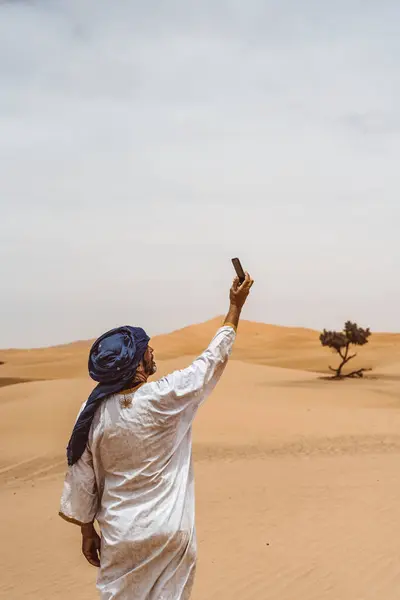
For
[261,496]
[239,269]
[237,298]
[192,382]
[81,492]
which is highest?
[239,269]

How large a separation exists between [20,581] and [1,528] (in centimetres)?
200

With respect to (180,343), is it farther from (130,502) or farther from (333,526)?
(130,502)

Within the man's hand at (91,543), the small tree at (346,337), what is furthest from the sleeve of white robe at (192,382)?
the small tree at (346,337)

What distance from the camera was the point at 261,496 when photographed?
33.0 feet

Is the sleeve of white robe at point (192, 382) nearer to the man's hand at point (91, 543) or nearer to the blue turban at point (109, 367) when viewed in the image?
the blue turban at point (109, 367)

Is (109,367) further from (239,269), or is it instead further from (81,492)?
(239,269)

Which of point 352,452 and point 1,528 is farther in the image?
point 352,452

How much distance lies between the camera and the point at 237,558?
7.59 meters

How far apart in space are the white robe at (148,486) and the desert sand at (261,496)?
3578 millimetres

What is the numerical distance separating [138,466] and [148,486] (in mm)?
96

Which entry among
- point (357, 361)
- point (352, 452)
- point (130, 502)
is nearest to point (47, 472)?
point (352, 452)

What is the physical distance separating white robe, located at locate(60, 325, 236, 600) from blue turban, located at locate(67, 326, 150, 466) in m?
0.04

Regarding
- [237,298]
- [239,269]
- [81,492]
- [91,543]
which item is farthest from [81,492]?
[239,269]

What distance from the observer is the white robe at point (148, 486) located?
3256 millimetres
